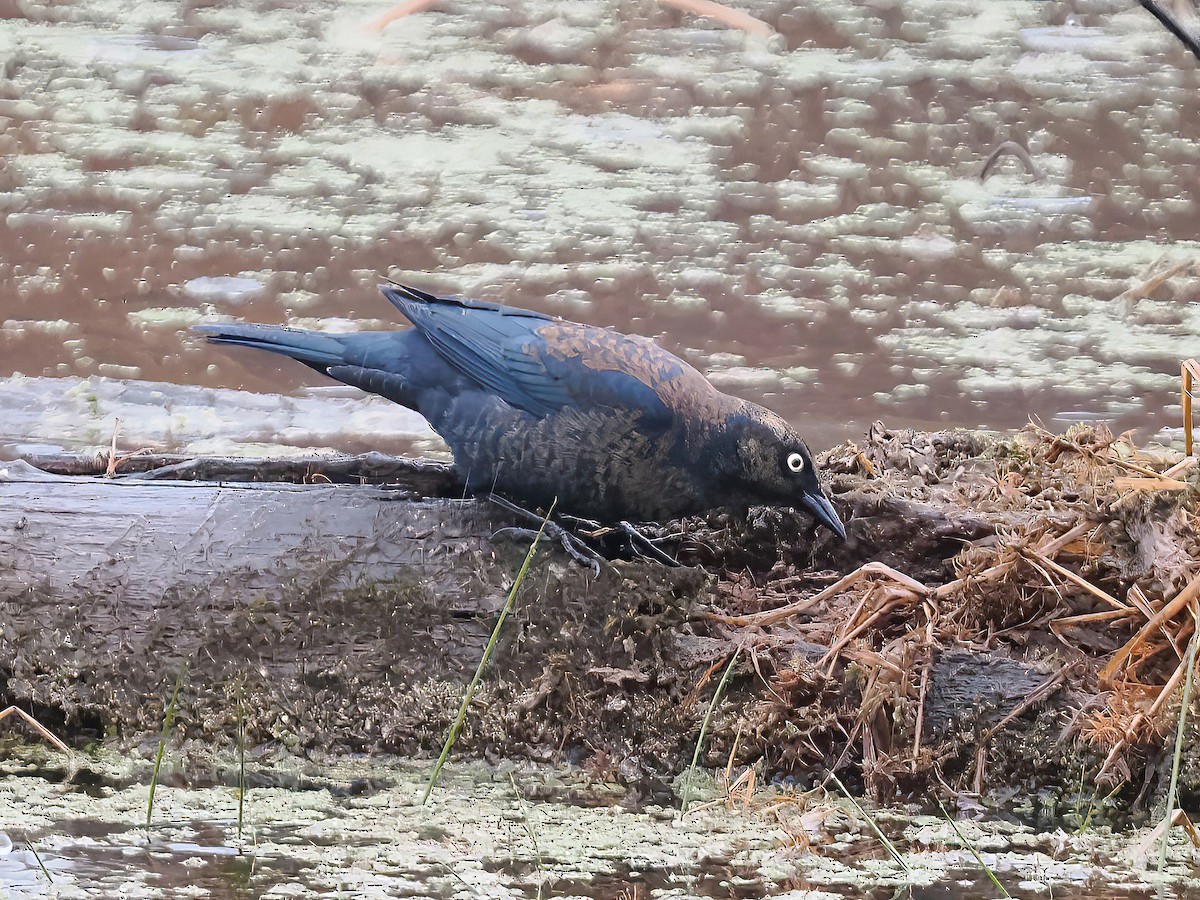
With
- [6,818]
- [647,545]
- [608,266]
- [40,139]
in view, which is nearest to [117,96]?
[40,139]

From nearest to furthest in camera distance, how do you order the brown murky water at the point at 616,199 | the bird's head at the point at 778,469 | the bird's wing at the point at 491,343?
the bird's head at the point at 778,469 → the bird's wing at the point at 491,343 → the brown murky water at the point at 616,199

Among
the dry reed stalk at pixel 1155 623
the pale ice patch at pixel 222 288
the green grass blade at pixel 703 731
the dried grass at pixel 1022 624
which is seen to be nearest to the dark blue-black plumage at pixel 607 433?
the dried grass at pixel 1022 624

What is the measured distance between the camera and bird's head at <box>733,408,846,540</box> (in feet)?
11.4

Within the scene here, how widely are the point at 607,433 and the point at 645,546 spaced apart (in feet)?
1.46

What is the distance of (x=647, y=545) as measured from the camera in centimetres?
377

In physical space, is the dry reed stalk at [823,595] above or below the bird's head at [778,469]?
below

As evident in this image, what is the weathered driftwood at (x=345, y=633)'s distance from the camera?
10.7 feet

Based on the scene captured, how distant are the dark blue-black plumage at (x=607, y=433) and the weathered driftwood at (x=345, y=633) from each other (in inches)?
8.8

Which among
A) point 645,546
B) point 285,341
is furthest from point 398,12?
point 645,546

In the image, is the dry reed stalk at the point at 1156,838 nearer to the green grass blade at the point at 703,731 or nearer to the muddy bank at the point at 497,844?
the muddy bank at the point at 497,844

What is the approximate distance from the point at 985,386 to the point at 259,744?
383 centimetres

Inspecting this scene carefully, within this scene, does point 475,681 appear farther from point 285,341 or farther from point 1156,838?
point 285,341

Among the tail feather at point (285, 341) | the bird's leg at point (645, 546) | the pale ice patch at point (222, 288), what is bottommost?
the pale ice patch at point (222, 288)

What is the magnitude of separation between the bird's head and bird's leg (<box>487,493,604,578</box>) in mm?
452
